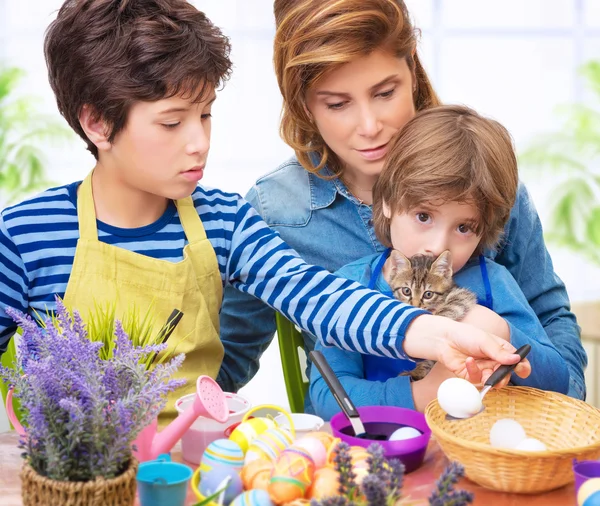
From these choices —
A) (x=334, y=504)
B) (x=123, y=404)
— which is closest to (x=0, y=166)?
(x=123, y=404)

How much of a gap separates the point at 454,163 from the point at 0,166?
292cm

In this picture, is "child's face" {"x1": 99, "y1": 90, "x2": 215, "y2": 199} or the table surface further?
"child's face" {"x1": 99, "y1": 90, "x2": 215, "y2": 199}

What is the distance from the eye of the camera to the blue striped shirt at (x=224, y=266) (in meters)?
1.60

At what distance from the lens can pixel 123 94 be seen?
1610 mm

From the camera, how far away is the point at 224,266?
72.8 inches

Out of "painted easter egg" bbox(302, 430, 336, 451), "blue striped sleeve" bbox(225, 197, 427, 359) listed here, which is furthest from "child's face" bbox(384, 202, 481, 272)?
"painted easter egg" bbox(302, 430, 336, 451)

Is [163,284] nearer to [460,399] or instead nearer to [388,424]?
[388,424]

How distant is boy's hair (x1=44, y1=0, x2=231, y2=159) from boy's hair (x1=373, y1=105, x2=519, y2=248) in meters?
0.44

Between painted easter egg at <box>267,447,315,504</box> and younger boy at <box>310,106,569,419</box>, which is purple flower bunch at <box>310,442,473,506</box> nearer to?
painted easter egg at <box>267,447,315,504</box>

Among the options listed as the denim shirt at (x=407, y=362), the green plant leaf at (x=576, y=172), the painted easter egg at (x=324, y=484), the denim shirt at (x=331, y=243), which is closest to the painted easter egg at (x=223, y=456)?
the painted easter egg at (x=324, y=484)

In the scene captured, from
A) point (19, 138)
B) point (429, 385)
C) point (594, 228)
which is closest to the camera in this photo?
point (429, 385)

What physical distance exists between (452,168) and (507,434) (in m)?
0.61

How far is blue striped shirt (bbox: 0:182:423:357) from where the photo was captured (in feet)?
5.25

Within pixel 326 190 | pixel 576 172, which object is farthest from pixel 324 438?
pixel 576 172
